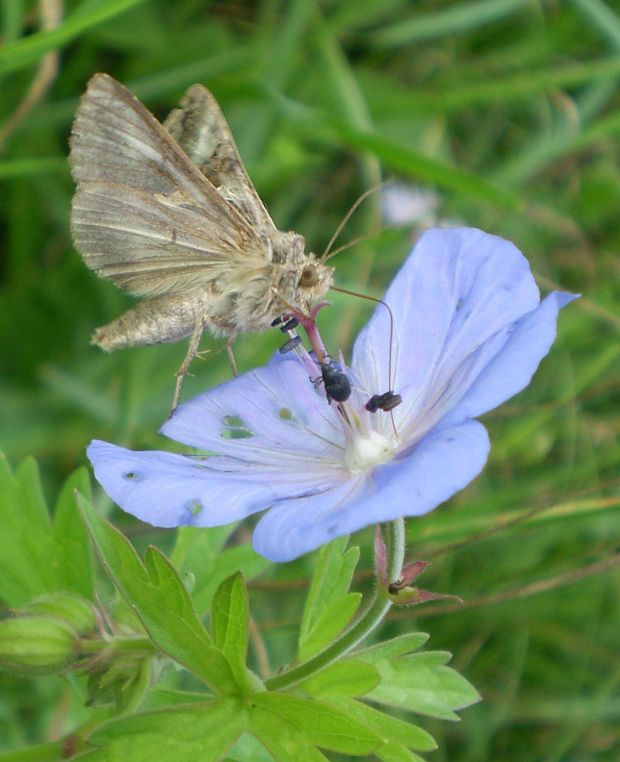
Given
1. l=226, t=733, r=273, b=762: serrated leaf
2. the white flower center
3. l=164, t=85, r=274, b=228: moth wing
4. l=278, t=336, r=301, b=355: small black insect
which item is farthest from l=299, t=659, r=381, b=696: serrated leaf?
l=164, t=85, r=274, b=228: moth wing

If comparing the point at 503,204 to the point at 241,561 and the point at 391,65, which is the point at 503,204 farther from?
the point at 241,561

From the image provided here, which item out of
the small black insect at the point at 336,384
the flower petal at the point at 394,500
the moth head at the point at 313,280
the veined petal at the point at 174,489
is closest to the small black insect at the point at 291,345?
the small black insect at the point at 336,384

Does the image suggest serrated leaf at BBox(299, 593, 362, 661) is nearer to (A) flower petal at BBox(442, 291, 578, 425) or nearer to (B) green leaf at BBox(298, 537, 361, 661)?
(B) green leaf at BBox(298, 537, 361, 661)

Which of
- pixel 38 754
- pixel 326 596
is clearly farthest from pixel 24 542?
pixel 326 596

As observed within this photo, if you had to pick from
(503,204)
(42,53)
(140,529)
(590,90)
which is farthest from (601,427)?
(42,53)

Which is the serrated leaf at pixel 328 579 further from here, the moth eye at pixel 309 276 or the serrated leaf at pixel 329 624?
the moth eye at pixel 309 276

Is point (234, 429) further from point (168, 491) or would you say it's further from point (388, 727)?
point (388, 727)
